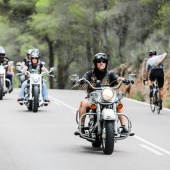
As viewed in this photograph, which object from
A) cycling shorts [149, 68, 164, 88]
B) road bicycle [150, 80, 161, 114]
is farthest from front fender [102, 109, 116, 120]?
cycling shorts [149, 68, 164, 88]

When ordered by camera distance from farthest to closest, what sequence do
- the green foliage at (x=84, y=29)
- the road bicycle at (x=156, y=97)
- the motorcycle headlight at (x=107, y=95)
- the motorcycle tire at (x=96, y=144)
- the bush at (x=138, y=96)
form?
the green foliage at (x=84, y=29)
the bush at (x=138, y=96)
the road bicycle at (x=156, y=97)
the motorcycle tire at (x=96, y=144)
the motorcycle headlight at (x=107, y=95)

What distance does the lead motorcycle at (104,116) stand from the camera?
464 inches

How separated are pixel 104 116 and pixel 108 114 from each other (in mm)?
72

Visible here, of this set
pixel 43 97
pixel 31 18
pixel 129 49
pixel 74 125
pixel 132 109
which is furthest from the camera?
pixel 31 18

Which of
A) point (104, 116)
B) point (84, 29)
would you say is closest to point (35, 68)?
point (104, 116)

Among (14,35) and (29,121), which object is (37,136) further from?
(14,35)

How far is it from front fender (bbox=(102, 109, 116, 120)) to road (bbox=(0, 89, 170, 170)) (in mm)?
634

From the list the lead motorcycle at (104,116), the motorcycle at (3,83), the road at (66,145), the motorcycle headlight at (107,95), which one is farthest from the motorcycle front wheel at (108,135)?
the motorcycle at (3,83)

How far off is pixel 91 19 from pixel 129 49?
409cm

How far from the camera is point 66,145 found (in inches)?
531

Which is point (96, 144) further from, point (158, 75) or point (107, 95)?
point (158, 75)

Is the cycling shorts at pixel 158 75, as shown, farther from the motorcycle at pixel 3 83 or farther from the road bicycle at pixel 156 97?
the motorcycle at pixel 3 83

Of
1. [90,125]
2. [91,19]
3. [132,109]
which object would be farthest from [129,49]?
[90,125]

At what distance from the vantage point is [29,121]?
60.3 feet
